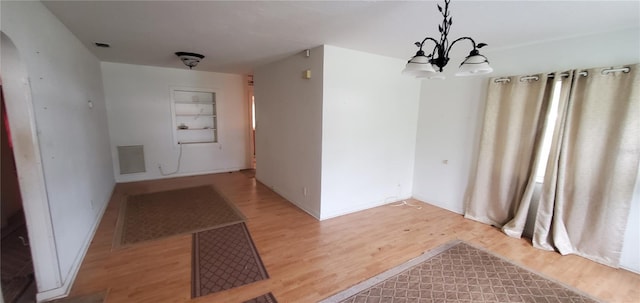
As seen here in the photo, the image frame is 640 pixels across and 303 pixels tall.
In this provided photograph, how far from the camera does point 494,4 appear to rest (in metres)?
1.96

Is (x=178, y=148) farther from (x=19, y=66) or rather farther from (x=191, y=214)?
(x=19, y=66)

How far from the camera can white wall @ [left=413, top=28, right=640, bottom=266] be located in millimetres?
2527

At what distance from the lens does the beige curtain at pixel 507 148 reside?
9.87 ft

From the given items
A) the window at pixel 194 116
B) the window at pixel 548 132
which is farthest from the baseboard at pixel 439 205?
the window at pixel 194 116

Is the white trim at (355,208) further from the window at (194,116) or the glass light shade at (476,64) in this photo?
the window at (194,116)

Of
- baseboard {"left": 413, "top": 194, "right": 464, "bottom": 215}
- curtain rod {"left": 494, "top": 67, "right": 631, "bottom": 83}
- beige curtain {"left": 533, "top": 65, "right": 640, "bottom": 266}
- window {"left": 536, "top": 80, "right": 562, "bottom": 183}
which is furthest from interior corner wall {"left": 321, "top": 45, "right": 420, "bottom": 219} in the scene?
beige curtain {"left": 533, "top": 65, "right": 640, "bottom": 266}

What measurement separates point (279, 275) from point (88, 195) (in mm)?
2477

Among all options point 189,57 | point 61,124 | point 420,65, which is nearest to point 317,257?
point 420,65

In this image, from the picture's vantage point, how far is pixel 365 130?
3.74 metres

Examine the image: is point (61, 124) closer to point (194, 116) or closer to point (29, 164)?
point (29, 164)

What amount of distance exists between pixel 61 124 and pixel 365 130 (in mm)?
3366

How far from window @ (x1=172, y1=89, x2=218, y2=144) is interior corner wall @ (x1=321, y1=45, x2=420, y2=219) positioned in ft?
12.0

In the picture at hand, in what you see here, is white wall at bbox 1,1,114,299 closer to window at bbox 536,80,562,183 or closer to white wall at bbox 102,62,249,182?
white wall at bbox 102,62,249,182

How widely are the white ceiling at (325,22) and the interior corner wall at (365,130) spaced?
0.34 metres
